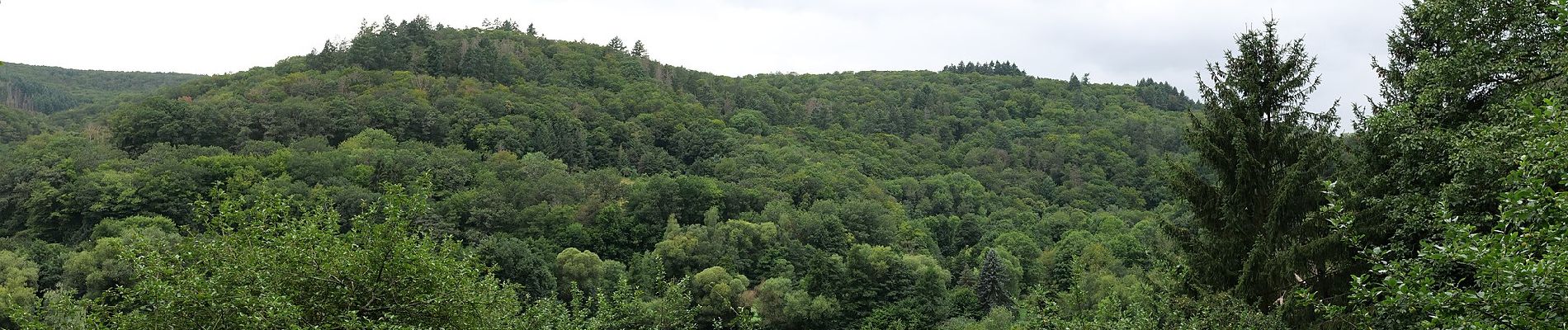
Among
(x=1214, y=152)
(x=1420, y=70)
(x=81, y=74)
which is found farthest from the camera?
(x=81, y=74)

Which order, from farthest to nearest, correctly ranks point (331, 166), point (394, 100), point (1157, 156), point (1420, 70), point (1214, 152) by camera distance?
point (1157, 156), point (394, 100), point (331, 166), point (1214, 152), point (1420, 70)

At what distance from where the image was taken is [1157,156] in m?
108

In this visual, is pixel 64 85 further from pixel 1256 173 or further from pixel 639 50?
pixel 1256 173

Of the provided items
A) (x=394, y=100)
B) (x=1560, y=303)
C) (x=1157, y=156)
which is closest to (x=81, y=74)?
(x=394, y=100)

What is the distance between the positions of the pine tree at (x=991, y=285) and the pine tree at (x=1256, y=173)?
4670cm

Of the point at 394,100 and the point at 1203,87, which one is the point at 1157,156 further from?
the point at 1203,87

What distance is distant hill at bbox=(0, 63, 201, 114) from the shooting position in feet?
372

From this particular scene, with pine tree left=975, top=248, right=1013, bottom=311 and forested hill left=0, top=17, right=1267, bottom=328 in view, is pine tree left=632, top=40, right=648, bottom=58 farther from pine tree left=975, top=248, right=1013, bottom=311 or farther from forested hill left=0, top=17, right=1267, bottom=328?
pine tree left=975, top=248, right=1013, bottom=311

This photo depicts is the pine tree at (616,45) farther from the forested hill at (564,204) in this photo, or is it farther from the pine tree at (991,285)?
the pine tree at (991,285)

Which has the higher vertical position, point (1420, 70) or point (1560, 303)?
point (1420, 70)

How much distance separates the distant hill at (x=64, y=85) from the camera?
372 ft

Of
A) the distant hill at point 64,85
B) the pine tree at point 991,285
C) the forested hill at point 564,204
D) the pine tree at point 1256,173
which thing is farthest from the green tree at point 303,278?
the distant hill at point 64,85

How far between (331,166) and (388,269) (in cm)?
6150

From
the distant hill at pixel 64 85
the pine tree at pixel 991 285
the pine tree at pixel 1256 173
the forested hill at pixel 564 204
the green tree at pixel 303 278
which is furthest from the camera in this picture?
the distant hill at pixel 64 85
